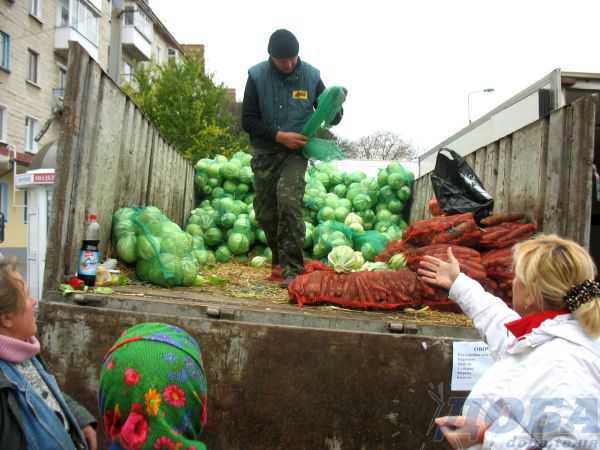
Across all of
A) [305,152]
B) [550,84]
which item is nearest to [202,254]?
[305,152]

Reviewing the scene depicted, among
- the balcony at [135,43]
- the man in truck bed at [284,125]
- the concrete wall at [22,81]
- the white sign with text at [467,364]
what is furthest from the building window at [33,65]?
the white sign with text at [467,364]

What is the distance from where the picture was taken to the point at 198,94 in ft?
55.7

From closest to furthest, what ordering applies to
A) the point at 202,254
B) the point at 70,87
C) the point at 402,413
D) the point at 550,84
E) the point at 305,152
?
1. the point at 402,413
2. the point at 70,87
3. the point at 305,152
4. the point at 550,84
5. the point at 202,254

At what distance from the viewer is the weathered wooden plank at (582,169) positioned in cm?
297

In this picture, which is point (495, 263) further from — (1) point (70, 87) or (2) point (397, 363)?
(1) point (70, 87)

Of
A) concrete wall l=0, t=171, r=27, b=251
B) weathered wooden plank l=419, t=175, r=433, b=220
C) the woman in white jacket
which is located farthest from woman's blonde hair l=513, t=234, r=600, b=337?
Answer: concrete wall l=0, t=171, r=27, b=251

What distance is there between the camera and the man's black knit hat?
410 cm

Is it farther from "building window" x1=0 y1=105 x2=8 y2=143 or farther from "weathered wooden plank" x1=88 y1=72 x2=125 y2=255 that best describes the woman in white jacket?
"building window" x1=0 y1=105 x2=8 y2=143

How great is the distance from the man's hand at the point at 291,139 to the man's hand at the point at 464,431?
272cm

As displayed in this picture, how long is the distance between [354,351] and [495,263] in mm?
1197

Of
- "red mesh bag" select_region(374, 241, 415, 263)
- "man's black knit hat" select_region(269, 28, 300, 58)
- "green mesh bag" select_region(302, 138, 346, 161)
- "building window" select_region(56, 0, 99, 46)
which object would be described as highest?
"building window" select_region(56, 0, 99, 46)

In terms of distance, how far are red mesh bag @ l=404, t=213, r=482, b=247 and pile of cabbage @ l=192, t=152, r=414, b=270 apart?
1.75m

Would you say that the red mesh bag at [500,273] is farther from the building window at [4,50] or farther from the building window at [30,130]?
the building window at [30,130]

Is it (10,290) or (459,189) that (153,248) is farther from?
(459,189)
